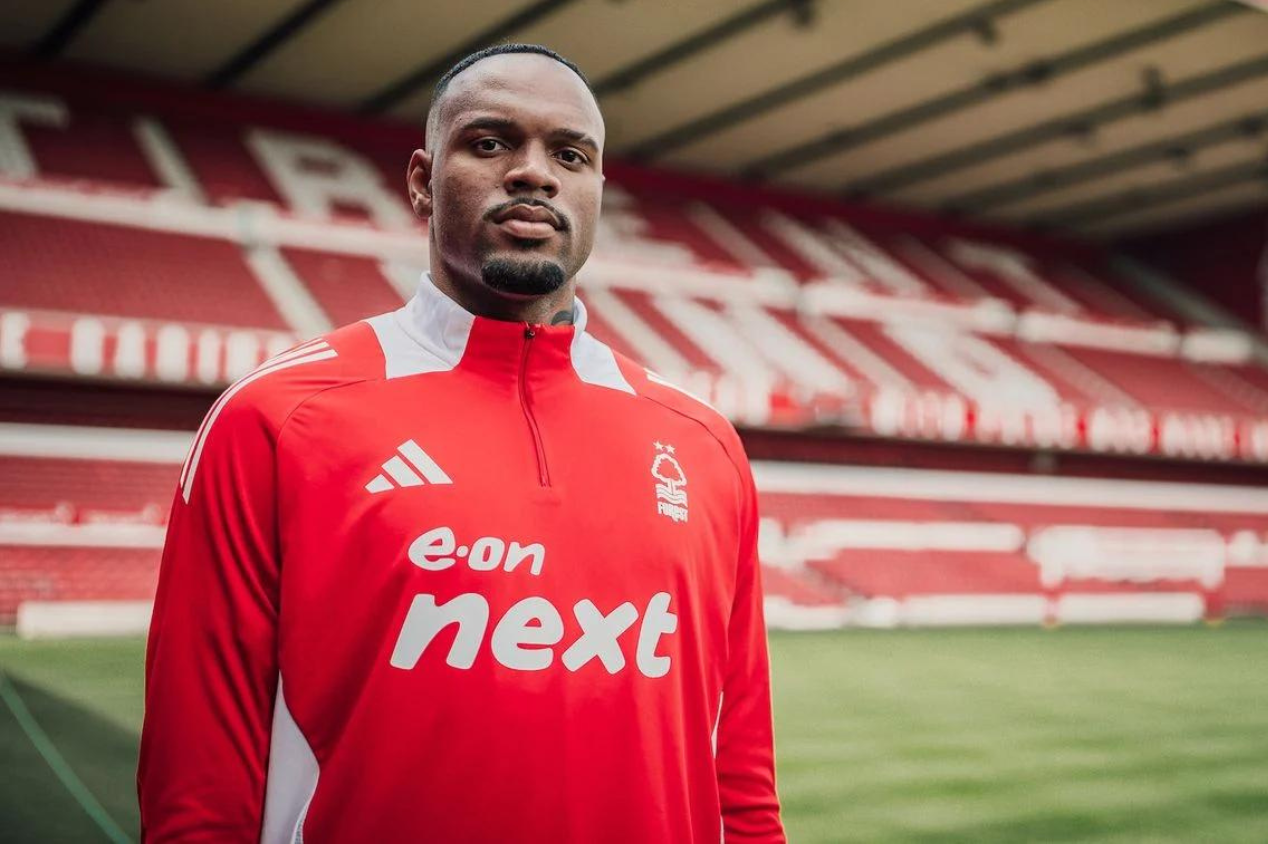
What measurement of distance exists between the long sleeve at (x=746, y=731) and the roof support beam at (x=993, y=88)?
512 inches

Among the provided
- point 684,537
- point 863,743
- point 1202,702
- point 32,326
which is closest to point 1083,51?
point 1202,702

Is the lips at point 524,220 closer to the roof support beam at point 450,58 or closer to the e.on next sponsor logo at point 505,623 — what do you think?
the e.on next sponsor logo at point 505,623

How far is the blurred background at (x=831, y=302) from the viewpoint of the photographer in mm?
9914

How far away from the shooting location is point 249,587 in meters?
1.35

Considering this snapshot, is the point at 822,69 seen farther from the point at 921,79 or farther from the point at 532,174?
the point at 532,174

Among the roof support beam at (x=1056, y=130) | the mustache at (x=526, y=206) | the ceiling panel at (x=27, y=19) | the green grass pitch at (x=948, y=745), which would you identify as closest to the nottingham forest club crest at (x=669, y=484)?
the mustache at (x=526, y=206)

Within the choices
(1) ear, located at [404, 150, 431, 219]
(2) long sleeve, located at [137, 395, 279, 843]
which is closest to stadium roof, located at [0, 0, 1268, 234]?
(1) ear, located at [404, 150, 431, 219]

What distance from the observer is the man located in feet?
4.36

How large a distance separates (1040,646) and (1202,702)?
339 cm

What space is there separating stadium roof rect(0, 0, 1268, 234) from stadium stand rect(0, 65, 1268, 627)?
1.17 m

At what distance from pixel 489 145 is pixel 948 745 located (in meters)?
5.38

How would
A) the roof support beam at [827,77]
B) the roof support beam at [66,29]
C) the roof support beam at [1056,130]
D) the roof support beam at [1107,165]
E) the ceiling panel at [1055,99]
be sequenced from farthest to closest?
1. the roof support beam at [1107,165]
2. the roof support beam at [1056,130]
3. the ceiling panel at [1055,99]
4. the roof support beam at [827,77]
5. the roof support beam at [66,29]

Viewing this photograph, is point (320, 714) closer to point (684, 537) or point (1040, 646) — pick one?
point (684, 537)

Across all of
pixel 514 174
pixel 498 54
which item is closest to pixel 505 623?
pixel 514 174
